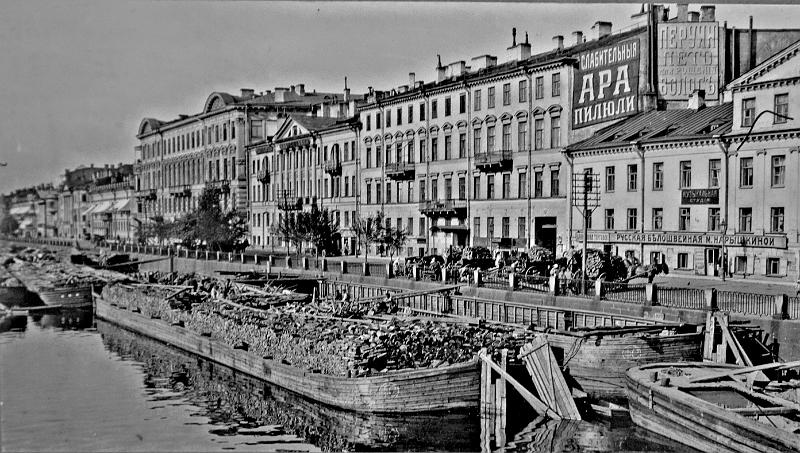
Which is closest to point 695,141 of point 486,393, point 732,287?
point 732,287

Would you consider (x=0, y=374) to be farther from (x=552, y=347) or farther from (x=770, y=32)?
(x=770, y=32)

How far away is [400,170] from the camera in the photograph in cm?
4478

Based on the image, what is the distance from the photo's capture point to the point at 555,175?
120ft

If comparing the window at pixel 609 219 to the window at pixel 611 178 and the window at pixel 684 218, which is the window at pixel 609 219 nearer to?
the window at pixel 611 178

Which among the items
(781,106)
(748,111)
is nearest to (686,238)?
(748,111)

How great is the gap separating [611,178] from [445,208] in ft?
34.7

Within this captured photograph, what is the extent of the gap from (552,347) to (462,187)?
2296 centimetres

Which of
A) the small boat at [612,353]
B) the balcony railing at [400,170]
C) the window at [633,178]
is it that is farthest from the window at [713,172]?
the balcony railing at [400,170]

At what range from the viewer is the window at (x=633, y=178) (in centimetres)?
3180

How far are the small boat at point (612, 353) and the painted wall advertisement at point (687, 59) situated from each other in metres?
16.1

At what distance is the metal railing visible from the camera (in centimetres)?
2112

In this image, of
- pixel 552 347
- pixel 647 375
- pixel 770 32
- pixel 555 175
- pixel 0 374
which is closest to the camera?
pixel 647 375

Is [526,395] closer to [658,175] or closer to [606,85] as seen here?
[658,175]

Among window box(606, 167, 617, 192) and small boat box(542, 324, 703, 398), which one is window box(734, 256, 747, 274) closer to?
window box(606, 167, 617, 192)
